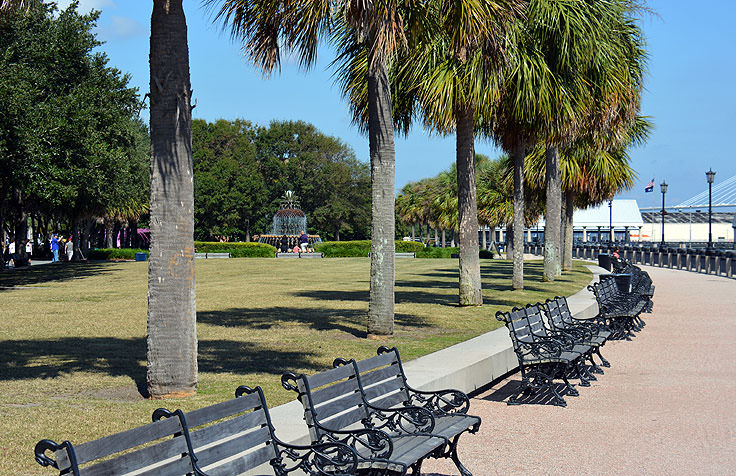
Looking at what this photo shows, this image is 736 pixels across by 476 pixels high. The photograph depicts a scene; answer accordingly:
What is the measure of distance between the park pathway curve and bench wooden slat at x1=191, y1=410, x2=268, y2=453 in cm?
213

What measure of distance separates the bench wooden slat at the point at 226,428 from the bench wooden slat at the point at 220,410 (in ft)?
0.15

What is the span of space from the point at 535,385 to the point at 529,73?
10.4 m

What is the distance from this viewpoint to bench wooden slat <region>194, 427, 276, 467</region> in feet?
13.7

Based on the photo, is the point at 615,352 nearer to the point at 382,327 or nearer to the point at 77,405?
the point at 382,327

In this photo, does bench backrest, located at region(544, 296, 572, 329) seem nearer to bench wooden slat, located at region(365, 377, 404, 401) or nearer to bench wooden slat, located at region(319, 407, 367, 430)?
bench wooden slat, located at region(365, 377, 404, 401)

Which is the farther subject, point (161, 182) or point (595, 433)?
point (161, 182)

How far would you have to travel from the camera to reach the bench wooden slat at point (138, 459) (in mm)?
3457

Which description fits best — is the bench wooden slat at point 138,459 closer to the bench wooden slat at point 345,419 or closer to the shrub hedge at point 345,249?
the bench wooden slat at point 345,419

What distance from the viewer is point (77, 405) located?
301 inches

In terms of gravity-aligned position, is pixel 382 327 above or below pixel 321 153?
below

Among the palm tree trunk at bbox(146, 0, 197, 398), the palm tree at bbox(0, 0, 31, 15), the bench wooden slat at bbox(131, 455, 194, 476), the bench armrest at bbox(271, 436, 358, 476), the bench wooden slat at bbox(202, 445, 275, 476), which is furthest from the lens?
the palm tree at bbox(0, 0, 31, 15)

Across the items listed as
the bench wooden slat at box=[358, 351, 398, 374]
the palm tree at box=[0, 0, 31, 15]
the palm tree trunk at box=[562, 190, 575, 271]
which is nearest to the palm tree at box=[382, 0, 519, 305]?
the palm tree at box=[0, 0, 31, 15]

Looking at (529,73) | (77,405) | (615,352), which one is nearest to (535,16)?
(529,73)

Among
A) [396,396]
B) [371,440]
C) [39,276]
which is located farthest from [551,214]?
[371,440]
